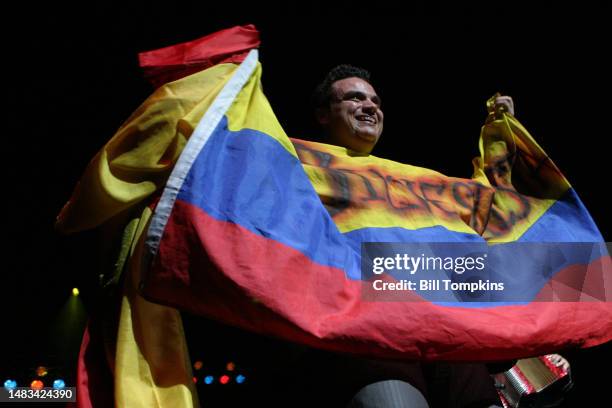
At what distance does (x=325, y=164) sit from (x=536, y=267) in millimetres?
560

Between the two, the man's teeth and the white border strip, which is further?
the man's teeth

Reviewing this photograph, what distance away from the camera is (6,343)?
3916 millimetres

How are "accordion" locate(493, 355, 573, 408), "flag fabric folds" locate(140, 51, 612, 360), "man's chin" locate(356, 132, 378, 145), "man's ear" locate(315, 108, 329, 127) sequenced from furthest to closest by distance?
"man's ear" locate(315, 108, 329, 127) → "man's chin" locate(356, 132, 378, 145) → "accordion" locate(493, 355, 573, 408) → "flag fabric folds" locate(140, 51, 612, 360)

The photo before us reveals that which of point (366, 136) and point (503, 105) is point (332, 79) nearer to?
point (366, 136)

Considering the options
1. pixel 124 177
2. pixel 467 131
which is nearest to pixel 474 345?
pixel 124 177

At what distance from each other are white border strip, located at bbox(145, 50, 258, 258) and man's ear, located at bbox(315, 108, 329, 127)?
0.47 m

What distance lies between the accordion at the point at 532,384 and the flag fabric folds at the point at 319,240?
200 millimetres

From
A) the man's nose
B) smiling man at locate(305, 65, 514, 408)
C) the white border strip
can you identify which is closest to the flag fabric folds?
the white border strip

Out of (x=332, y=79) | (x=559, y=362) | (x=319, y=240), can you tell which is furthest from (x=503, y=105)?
(x=319, y=240)

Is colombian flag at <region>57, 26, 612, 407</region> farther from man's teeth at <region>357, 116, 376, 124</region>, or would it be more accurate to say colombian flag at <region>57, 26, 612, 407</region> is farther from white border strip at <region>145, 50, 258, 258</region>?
man's teeth at <region>357, 116, 376, 124</region>

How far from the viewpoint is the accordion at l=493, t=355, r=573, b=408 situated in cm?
160

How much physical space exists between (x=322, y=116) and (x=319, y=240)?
723 mm

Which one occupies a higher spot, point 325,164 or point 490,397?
point 325,164

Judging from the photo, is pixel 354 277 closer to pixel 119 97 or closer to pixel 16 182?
pixel 119 97
